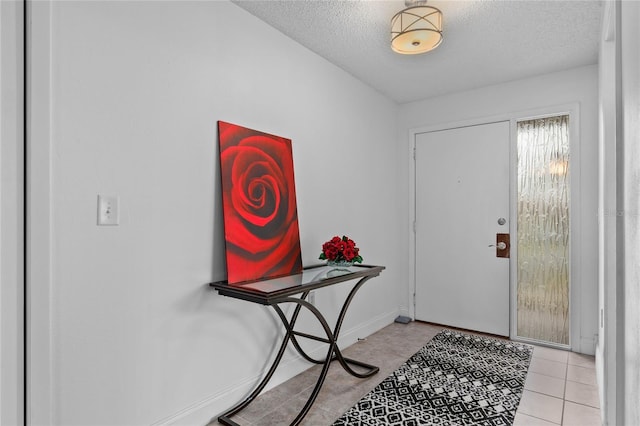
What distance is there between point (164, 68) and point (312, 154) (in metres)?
1.31

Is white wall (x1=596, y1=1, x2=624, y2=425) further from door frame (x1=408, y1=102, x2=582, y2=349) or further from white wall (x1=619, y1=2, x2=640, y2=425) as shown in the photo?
door frame (x1=408, y1=102, x2=582, y2=349)

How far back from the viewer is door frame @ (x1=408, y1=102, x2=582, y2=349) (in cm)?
326

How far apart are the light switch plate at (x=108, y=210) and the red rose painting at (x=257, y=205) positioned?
0.59 m

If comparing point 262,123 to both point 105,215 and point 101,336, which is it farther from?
point 101,336

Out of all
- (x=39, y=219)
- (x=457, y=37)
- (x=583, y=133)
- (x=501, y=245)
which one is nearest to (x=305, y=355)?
(x=39, y=219)

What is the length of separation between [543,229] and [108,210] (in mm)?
3525

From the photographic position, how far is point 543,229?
3.44m

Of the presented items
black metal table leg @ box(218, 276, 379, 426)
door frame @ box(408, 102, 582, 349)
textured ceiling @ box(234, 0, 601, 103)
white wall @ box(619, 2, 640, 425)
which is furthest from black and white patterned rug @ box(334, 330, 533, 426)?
textured ceiling @ box(234, 0, 601, 103)

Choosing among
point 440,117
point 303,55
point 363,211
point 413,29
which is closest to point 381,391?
point 363,211

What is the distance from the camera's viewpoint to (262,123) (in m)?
2.50

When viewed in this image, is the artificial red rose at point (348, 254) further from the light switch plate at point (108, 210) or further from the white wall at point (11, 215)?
the white wall at point (11, 215)

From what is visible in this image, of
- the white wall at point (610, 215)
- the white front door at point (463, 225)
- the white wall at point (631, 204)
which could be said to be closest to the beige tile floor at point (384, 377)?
the white wall at point (610, 215)

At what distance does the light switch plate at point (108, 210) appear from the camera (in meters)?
1.67

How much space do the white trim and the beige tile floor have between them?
97cm
